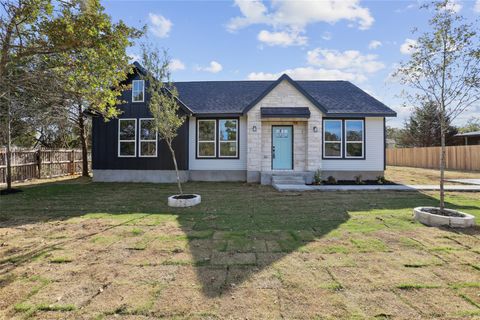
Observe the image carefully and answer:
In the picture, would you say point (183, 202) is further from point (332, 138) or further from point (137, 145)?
point (332, 138)

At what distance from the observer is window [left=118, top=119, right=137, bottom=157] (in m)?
13.2

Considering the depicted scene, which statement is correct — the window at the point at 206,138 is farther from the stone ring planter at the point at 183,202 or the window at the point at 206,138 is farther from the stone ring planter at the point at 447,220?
the stone ring planter at the point at 447,220

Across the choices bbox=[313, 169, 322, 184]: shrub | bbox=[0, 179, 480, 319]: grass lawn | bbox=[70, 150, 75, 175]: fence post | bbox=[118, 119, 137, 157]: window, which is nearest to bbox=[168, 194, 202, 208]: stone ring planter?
bbox=[0, 179, 480, 319]: grass lawn

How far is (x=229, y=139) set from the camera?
13.4 m

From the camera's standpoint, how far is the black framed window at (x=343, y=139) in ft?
42.4

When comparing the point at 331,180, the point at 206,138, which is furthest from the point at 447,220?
the point at 206,138

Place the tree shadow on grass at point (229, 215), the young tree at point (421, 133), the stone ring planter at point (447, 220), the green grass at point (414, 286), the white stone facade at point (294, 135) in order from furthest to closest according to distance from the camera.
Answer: the young tree at point (421, 133)
the white stone facade at point (294, 135)
the stone ring planter at point (447, 220)
the tree shadow on grass at point (229, 215)
the green grass at point (414, 286)

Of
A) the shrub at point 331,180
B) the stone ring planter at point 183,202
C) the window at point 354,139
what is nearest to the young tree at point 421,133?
the window at point 354,139

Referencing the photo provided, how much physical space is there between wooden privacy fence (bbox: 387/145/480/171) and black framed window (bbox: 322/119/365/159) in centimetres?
1227

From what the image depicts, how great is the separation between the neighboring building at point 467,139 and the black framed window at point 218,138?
85.9 ft

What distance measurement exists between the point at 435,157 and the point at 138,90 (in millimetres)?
23519

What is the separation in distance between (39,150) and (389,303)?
17.7 meters

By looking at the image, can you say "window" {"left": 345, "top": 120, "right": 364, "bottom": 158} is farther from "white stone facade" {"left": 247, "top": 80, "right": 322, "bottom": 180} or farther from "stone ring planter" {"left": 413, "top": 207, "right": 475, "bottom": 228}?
"stone ring planter" {"left": 413, "top": 207, "right": 475, "bottom": 228}

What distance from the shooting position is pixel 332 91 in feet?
49.1
